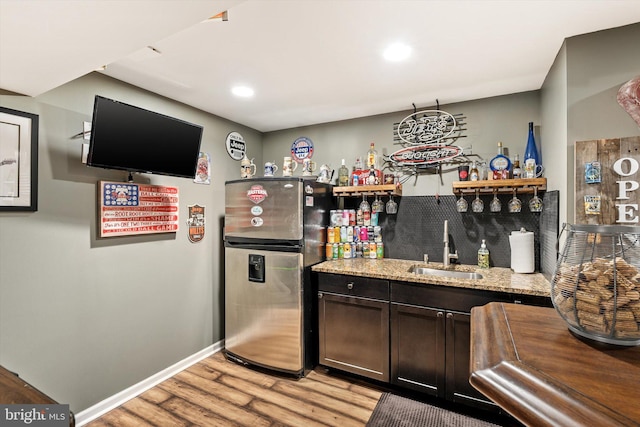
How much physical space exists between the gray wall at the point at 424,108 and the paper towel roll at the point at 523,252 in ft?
2.26

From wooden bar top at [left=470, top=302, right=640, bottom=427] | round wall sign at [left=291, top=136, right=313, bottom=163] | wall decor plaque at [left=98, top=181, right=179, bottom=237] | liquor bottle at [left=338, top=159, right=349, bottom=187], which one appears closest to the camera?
wooden bar top at [left=470, top=302, right=640, bottom=427]

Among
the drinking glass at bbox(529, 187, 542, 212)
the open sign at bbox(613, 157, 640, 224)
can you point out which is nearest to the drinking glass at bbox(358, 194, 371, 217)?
the drinking glass at bbox(529, 187, 542, 212)

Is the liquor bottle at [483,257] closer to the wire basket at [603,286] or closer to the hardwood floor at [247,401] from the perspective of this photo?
the hardwood floor at [247,401]

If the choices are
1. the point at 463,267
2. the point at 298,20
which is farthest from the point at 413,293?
the point at 298,20

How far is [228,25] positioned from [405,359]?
8.09ft

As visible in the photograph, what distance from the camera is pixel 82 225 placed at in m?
2.07

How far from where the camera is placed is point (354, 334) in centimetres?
247

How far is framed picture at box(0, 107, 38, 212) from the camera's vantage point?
1717 millimetres

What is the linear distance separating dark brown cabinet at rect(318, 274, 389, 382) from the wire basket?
168 cm

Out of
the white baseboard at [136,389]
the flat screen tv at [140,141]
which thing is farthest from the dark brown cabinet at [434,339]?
the flat screen tv at [140,141]

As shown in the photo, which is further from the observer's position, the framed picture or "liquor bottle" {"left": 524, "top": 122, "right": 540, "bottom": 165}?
"liquor bottle" {"left": 524, "top": 122, "right": 540, "bottom": 165}

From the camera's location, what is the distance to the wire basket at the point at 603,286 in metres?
0.63

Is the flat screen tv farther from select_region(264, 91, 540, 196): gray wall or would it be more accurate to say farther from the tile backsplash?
the tile backsplash

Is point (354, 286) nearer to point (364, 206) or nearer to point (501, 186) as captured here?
point (364, 206)
